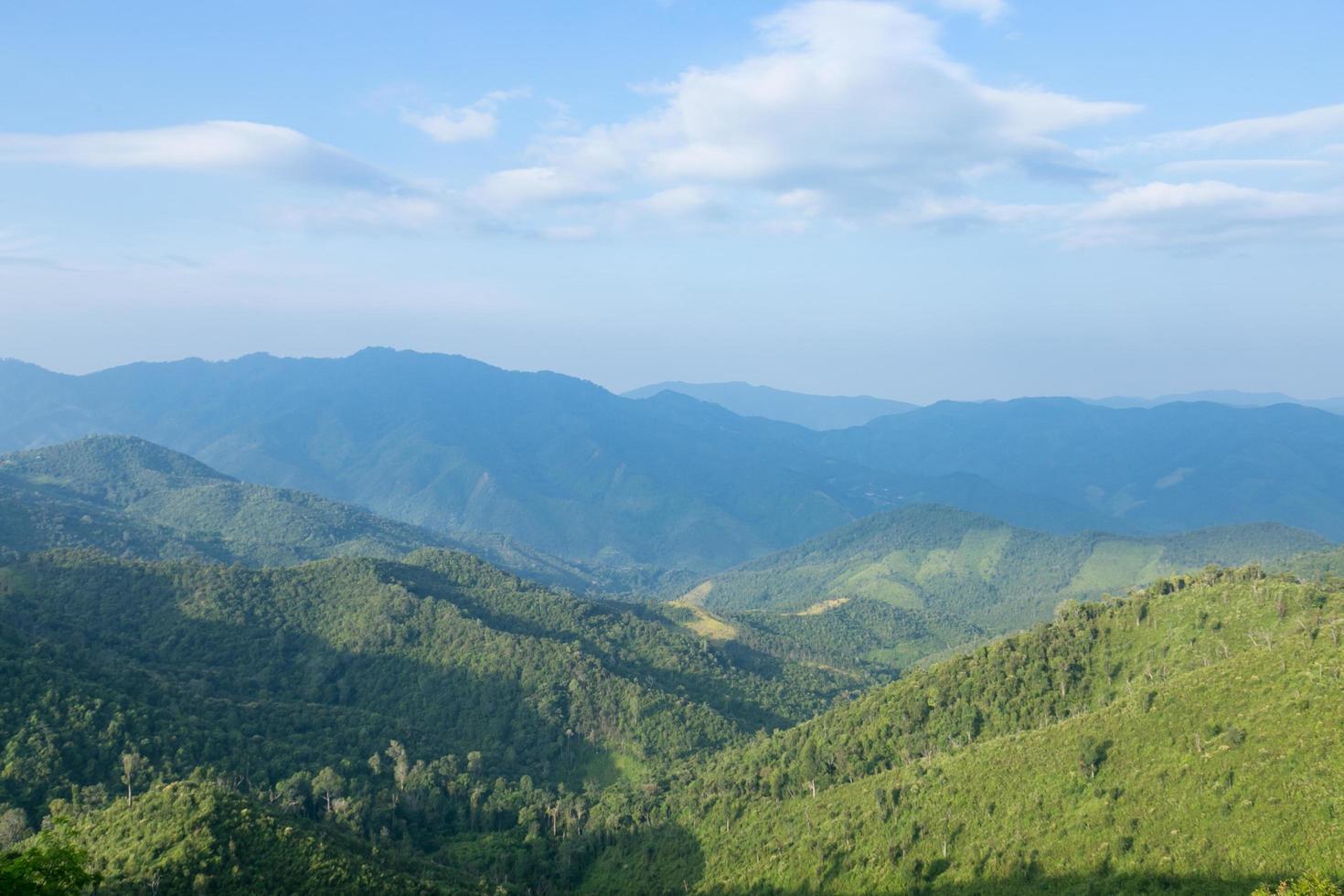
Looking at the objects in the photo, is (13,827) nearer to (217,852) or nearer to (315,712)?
(217,852)

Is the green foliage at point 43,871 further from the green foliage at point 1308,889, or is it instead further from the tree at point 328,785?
the tree at point 328,785

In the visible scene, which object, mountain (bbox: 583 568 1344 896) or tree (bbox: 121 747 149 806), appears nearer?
mountain (bbox: 583 568 1344 896)

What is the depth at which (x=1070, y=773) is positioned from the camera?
90062 millimetres

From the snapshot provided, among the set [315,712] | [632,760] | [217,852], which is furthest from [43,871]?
[632,760]

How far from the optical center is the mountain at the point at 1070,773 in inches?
2931

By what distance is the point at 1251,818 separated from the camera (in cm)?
7294

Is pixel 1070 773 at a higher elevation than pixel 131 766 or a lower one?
higher

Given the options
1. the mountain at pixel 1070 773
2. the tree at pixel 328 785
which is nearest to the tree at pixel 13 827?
the tree at pixel 328 785

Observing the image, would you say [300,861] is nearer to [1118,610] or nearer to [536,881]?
[536,881]

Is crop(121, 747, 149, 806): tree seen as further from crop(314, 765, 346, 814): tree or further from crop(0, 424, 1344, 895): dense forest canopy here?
crop(314, 765, 346, 814): tree

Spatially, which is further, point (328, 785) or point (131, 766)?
point (328, 785)

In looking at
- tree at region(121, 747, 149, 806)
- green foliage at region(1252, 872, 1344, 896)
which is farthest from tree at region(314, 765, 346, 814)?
green foliage at region(1252, 872, 1344, 896)

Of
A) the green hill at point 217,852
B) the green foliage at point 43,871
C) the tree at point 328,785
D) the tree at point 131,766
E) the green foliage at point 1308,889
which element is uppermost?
the green foliage at point 43,871

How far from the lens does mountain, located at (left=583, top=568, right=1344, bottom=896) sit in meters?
74.4
